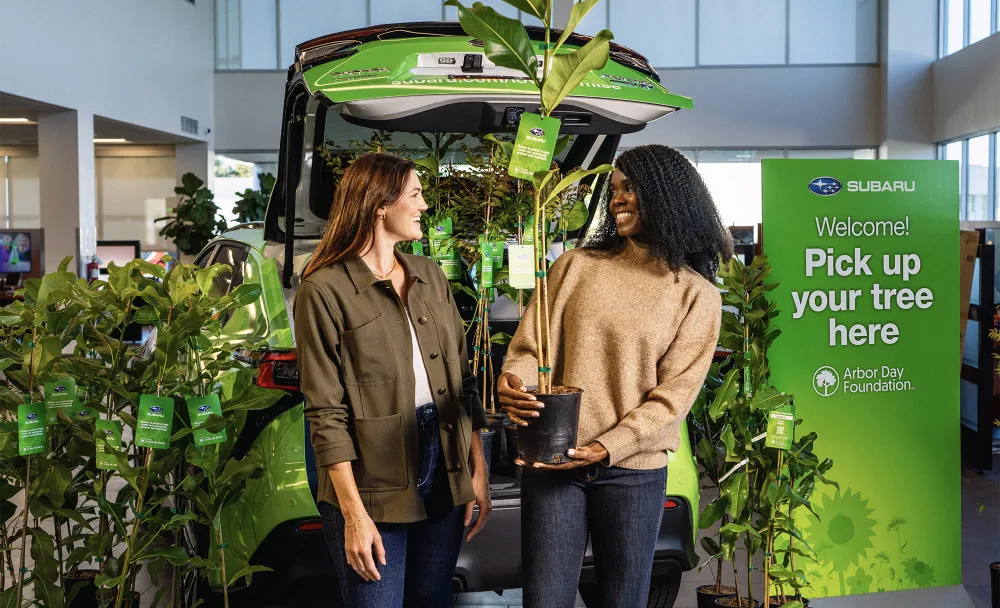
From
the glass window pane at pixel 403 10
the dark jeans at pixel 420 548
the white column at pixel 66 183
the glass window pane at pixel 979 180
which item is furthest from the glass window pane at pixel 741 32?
the dark jeans at pixel 420 548

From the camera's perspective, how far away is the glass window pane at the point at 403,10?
1515 cm

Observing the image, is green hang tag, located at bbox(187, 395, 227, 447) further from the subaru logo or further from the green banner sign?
the subaru logo

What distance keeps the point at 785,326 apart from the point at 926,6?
13.5m

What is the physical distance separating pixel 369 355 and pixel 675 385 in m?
0.60

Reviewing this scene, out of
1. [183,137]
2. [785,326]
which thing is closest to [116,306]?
[785,326]

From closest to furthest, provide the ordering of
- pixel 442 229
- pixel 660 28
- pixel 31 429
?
1. pixel 31 429
2. pixel 442 229
3. pixel 660 28

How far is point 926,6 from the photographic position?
47.2 feet

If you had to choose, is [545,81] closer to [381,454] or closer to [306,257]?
[381,454]

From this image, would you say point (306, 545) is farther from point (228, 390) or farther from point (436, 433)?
point (436, 433)

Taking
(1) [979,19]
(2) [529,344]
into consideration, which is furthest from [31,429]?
(1) [979,19]

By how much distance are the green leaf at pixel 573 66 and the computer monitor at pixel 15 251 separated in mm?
9109

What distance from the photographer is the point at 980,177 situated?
12531 millimetres

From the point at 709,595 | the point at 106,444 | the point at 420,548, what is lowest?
the point at 709,595

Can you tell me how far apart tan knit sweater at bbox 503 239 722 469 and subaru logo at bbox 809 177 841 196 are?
1.10m
